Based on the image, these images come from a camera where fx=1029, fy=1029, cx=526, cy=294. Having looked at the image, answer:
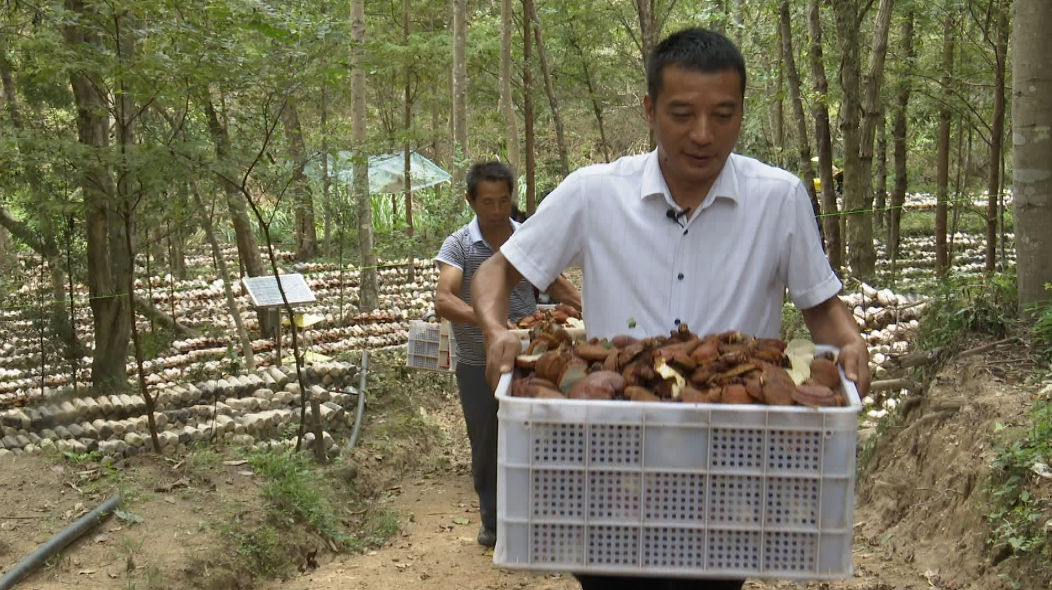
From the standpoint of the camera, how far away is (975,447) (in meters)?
4.62

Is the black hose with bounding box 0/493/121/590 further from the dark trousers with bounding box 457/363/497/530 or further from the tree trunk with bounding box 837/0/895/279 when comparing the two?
the tree trunk with bounding box 837/0/895/279

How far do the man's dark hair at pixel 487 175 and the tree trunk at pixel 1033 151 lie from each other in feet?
9.03


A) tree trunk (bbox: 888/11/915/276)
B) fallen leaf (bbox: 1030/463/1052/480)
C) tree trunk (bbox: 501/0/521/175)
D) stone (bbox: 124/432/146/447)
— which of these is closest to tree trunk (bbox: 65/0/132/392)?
stone (bbox: 124/432/146/447)

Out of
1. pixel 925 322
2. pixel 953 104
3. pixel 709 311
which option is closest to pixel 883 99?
pixel 953 104

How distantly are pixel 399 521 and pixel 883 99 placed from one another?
896 cm

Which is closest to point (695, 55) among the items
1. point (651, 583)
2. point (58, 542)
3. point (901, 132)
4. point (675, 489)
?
point (675, 489)

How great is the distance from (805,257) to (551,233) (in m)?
0.58

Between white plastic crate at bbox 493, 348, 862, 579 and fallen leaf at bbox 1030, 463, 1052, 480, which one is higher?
white plastic crate at bbox 493, 348, 862, 579

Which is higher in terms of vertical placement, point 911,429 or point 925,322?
point 925,322

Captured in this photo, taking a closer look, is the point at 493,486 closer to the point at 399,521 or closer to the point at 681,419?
the point at 399,521

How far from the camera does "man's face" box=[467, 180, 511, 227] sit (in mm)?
4910

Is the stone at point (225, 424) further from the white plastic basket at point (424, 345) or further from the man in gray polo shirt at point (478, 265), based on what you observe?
the man in gray polo shirt at point (478, 265)

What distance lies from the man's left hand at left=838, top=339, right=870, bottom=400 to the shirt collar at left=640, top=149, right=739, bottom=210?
43cm

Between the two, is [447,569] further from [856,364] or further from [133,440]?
[856,364]
